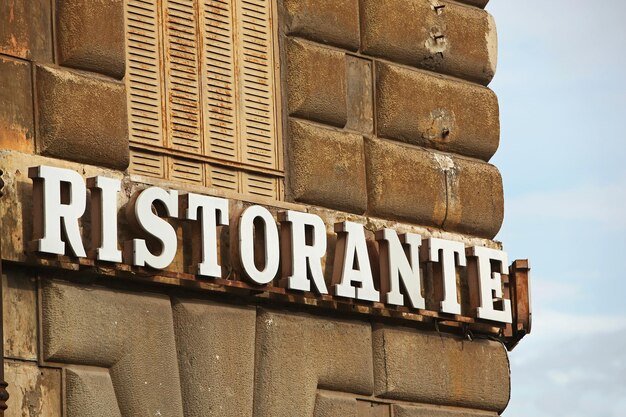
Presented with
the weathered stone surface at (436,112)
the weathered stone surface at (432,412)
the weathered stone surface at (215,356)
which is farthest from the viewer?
the weathered stone surface at (436,112)

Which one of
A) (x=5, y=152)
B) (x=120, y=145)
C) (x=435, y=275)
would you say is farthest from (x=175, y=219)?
(x=435, y=275)

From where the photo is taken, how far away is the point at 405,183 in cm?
1145

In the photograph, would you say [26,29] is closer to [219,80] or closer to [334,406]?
[219,80]

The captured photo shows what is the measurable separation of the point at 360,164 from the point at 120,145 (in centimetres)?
200

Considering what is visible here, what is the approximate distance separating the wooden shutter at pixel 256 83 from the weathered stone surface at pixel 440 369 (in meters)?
1.40

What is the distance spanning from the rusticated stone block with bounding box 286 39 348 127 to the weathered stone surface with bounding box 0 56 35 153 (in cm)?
211

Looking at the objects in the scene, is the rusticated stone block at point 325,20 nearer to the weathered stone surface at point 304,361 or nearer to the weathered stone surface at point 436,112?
the weathered stone surface at point 436,112

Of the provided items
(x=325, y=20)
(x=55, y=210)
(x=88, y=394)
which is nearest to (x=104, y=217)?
(x=55, y=210)

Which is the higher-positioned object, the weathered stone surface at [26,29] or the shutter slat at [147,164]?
the weathered stone surface at [26,29]

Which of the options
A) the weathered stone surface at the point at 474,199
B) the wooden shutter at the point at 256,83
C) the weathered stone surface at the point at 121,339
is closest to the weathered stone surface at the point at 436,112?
the weathered stone surface at the point at 474,199

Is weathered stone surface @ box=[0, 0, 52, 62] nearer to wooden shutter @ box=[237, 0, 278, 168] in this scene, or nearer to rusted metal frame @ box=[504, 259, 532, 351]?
wooden shutter @ box=[237, 0, 278, 168]

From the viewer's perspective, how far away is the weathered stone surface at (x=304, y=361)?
33.7 ft

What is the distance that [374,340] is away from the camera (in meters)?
11.0

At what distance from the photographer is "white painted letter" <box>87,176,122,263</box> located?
941 centimetres
